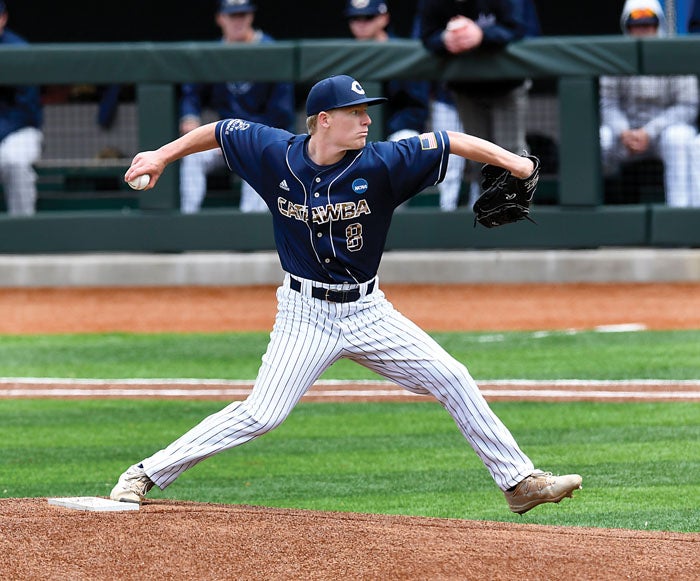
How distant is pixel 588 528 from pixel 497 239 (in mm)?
6899

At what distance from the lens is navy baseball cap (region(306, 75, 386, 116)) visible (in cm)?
487

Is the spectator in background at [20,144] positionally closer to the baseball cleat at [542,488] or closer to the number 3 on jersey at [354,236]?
the number 3 on jersey at [354,236]

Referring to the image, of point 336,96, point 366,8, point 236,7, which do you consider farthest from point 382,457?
point 236,7

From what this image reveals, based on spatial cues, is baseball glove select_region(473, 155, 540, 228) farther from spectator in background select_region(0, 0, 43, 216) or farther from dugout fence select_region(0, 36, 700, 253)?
spectator in background select_region(0, 0, 43, 216)

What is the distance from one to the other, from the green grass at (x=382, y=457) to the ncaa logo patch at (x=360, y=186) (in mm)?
1502

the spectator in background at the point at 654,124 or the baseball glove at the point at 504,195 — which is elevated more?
the baseball glove at the point at 504,195

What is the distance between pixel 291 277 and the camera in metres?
Result: 5.06

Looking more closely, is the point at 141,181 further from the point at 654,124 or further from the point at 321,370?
the point at 654,124

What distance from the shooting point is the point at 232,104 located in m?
12.0

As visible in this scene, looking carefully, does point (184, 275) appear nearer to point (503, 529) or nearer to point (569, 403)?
point (569, 403)

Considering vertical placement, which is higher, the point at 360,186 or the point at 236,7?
the point at 236,7

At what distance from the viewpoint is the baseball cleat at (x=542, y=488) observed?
5.00m

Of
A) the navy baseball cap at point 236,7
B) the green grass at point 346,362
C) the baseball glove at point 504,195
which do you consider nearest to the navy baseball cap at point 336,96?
the baseball glove at point 504,195

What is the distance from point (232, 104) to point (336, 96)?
7288 millimetres
